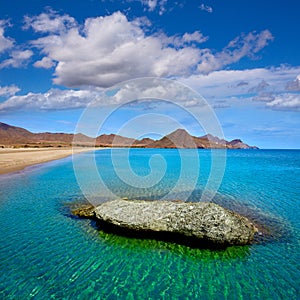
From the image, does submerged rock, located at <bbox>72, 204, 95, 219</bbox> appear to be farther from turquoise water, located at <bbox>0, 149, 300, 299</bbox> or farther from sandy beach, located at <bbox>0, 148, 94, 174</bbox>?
sandy beach, located at <bbox>0, 148, 94, 174</bbox>

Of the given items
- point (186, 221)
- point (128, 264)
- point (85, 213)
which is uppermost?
point (186, 221)

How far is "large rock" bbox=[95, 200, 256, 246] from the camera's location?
11.3 meters

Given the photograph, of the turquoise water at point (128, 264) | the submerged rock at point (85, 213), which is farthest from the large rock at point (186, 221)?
the submerged rock at point (85, 213)

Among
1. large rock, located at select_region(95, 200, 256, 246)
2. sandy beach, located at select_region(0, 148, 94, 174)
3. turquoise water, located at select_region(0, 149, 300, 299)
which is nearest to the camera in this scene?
turquoise water, located at select_region(0, 149, 300, 299)

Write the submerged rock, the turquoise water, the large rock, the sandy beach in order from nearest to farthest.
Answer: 1. the turquoise water
2. the large rock
3. the submerged rock
4. the sandy beach

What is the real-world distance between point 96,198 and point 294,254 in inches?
607

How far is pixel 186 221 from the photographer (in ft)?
38.7

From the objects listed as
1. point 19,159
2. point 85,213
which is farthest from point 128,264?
point 19,159

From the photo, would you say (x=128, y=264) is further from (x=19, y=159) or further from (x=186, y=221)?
(x=19, y=159)

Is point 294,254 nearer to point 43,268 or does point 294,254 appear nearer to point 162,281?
point 162,281

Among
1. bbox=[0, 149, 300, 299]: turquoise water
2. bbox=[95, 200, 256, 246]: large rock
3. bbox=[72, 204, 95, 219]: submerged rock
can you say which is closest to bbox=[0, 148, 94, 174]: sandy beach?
bbox=[72, 204, 95, 219]: submerged rock

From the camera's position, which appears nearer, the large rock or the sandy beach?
the large rock

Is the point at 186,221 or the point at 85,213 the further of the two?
the point at 85,213

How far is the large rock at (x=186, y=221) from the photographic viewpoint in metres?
11.3
